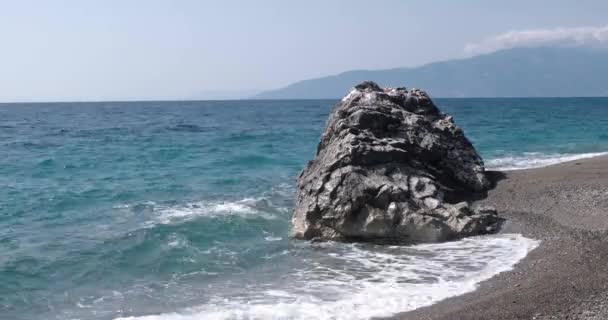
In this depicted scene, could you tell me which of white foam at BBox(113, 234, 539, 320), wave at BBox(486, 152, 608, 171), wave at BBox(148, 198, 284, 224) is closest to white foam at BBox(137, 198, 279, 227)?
wave at BBox(148, 198, 284, 224)

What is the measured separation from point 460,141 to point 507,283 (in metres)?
12.3

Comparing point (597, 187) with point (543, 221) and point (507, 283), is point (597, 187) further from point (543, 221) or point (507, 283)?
point (507, 283)

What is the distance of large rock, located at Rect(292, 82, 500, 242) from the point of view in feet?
55.5

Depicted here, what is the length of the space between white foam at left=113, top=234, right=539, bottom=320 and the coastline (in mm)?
553

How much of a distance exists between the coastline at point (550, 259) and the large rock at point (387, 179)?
5.26ft

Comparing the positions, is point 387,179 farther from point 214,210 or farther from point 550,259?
point 214,210

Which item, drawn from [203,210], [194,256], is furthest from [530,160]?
[194,256]

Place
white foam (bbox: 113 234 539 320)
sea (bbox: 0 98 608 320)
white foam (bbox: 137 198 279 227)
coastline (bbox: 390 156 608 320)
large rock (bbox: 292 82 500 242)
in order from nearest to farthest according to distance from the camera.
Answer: coastline (bbox: 390 156 608 320) → white foam (bbox: 113 234 539 320) → sea (bbox: 0 98 608 320) → large rock (bbox: 292 82 500 242) → white foam (bbox: 137 198 279 227)

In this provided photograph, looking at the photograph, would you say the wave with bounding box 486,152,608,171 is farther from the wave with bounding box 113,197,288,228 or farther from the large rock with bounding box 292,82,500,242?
the wave with bounding box 113,197,288,228

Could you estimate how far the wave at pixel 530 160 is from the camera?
31000 millimetres

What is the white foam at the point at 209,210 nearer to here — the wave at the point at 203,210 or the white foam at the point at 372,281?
the wave at the point at 203,210

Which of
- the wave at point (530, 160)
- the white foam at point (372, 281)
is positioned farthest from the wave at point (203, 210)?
the wave at point (530, 160)

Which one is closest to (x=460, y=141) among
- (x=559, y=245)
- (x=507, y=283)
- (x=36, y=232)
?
(x=559, y=245)

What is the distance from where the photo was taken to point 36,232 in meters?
19.5
